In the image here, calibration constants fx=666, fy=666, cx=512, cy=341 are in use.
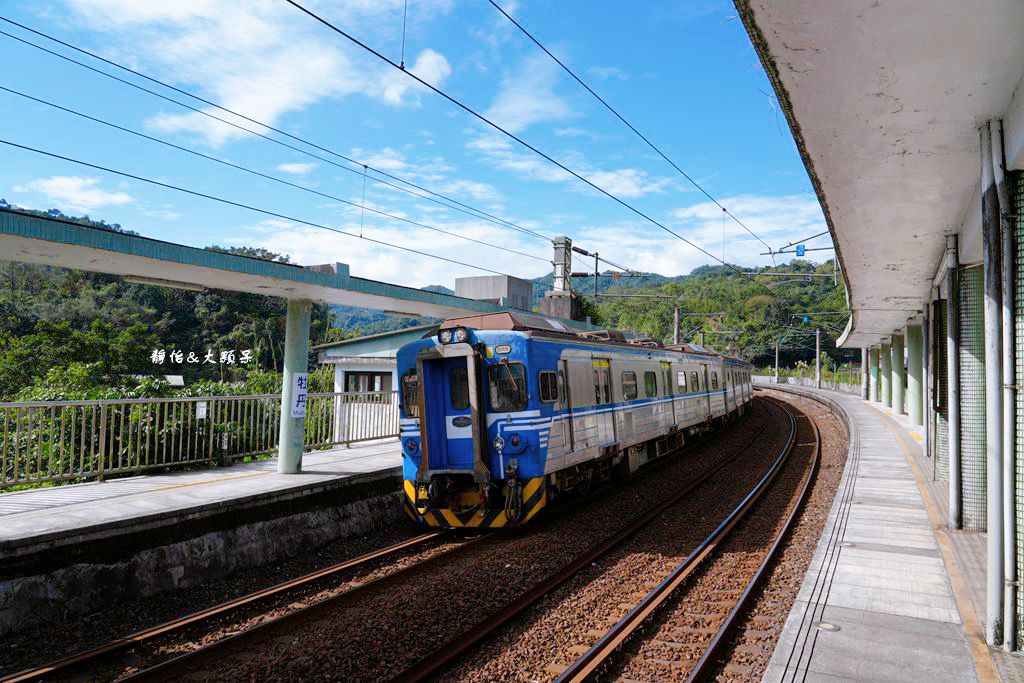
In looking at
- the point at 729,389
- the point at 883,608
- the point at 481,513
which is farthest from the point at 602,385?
the point at 729,389

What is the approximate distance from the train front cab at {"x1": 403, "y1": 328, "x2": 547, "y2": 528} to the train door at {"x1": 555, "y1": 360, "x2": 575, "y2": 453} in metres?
0.86

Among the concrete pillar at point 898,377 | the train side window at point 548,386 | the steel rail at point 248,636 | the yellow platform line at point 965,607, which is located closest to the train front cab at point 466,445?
the train side window at point 548,386

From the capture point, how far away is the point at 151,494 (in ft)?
28.1

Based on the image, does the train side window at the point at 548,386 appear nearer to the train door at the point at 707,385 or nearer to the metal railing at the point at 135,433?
the metal railing at the point at 135,433

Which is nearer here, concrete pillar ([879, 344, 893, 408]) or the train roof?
the train roof

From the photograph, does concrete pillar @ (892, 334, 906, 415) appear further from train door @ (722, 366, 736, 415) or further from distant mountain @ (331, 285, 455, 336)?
distant mountain @ (331, 285, 455, 336)

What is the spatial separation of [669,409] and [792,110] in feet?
38.2

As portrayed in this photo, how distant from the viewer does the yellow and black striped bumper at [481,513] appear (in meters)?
9.33

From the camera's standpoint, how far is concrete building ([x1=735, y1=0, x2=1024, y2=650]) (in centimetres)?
400

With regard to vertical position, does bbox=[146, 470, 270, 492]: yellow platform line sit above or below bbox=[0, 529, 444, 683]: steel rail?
above

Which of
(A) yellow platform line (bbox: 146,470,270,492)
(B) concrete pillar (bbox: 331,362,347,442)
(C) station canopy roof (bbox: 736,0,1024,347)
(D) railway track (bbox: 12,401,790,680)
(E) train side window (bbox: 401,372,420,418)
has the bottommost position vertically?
(D) railway track (bbox: 12,401,790,680)

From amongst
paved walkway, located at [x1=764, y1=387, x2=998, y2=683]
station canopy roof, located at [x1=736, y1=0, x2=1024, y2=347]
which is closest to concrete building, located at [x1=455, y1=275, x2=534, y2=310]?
paved walkway, located at [x1=764, y1=387, x2=998, y2=683]

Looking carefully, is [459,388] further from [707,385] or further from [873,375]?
[873,375]

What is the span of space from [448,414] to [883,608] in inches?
229
